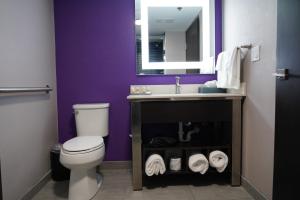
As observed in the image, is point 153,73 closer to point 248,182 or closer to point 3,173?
point 248,182

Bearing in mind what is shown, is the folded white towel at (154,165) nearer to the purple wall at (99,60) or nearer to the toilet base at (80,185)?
the toilet base at (80,185)

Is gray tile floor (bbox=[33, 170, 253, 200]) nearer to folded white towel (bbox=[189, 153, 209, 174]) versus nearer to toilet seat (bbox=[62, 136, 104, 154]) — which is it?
folded white towel (bbox=[189, 153, 209, 174])

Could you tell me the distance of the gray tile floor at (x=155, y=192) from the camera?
1.79m

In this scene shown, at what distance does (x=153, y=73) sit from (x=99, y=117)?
777 millimetres

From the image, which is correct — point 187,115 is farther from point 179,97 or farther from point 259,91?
point 259,91

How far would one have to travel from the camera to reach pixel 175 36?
2408 millimetres

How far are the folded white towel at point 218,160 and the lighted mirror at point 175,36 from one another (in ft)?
3.14

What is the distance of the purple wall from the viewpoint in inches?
92.4

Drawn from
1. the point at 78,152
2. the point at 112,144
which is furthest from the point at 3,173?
the point at 112,144

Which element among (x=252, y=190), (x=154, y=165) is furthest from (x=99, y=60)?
(x=252, y=190)

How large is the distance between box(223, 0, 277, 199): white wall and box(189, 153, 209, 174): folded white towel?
36 cm

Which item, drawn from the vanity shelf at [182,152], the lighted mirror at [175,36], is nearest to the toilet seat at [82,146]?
the vanity shelf at [182,152]

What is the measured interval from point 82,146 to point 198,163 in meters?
1.03

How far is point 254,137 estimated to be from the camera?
1.75m
